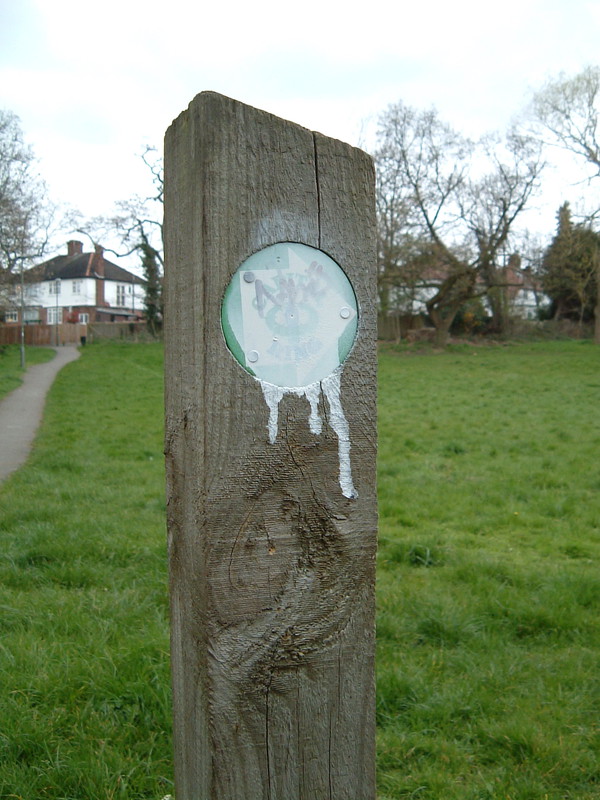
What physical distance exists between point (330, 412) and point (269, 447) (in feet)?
0.48

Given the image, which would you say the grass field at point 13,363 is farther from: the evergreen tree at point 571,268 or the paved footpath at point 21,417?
the evergreen tree at point 571,268

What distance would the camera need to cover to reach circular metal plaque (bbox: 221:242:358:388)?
1460mm

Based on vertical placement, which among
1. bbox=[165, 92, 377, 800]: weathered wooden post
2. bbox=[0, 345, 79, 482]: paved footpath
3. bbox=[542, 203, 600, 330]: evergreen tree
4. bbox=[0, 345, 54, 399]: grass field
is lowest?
bbox=[0, 345, 79, 482]: paved footpath

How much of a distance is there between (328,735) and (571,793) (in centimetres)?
156

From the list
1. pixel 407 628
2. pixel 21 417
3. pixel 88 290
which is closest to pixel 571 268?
pixel 21 417

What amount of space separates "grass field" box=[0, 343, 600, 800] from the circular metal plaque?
1835 mm

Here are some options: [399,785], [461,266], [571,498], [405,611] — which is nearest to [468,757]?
[399,785]

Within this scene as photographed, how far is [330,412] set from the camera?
1.54 m

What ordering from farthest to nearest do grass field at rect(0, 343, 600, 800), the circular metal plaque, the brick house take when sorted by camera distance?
the brick house, grass field at rect(0, 343, 600, 800), the circular metal plaque

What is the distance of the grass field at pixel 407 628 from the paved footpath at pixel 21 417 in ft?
1.60

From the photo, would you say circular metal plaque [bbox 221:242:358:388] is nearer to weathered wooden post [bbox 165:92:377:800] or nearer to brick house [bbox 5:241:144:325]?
weathered wooden post [bbox 165:92:377:800]

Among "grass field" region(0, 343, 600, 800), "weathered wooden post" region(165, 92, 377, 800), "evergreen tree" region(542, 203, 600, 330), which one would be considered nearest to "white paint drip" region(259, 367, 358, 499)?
"weathered wooden post" region(165, 92, 377, 800)

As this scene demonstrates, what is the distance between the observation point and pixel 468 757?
2900 mm

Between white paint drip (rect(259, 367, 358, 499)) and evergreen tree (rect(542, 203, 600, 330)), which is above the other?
evergreen tree (rect(542, 203, 600, 330))
